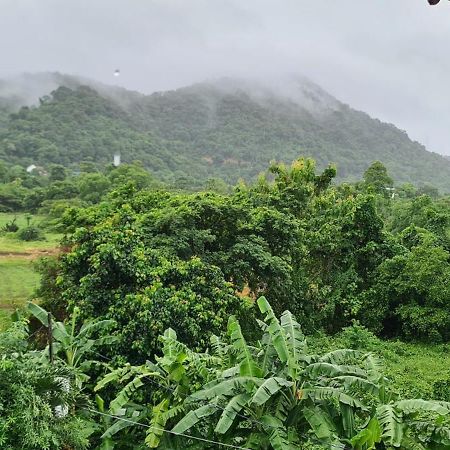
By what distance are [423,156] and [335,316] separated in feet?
343

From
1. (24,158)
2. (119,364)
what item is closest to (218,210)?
(119,364)

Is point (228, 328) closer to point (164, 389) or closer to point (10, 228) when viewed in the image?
point (164, 389)

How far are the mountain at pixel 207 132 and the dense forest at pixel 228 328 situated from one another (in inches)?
2304

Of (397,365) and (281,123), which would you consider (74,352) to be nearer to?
(397,365)

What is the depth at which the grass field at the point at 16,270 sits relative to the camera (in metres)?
17.2

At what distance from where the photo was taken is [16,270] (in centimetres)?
2219

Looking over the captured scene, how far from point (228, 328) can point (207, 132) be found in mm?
101794

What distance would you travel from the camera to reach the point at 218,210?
12.0 metres

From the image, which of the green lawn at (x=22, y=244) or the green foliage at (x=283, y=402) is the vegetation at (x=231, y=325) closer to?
the green foliage at (x=283, y=402)

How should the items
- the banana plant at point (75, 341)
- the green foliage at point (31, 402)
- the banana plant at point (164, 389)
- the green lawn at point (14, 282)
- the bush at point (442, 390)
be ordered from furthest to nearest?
1. the green lawn at point (14, 282)
2. the bush at point (442, 390)
3. the banana plant at point (75, 341)
4. the banana plant at point (164, 389)
5. the green foliage at point (31, 402)

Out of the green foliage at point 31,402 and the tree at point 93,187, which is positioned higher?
the tree at point 93,187

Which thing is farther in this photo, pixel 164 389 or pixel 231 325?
pixel 164 389

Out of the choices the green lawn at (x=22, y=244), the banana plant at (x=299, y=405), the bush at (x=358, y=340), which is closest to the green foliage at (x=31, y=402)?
the banana plant at (x=299, y=405)

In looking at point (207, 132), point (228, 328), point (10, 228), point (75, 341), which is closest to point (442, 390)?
point (228, 328)
